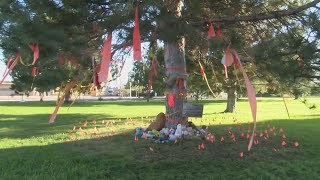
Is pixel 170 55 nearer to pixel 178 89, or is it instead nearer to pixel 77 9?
pixel 178 89

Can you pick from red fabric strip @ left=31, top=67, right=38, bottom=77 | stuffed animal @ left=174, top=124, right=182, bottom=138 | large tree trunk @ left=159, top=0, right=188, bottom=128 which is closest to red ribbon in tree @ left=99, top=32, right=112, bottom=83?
red fabric strip @ left=31, top=67, right=38, bottom=77

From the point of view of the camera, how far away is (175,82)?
28.8ft

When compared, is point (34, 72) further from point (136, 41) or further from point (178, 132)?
point (178, 132)

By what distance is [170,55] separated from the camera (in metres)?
8.82

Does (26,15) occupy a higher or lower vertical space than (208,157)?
higher

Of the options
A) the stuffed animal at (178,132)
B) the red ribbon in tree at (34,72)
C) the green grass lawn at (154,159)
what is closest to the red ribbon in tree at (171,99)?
the stuffed animal at (178,132)

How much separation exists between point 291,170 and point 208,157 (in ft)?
4.45

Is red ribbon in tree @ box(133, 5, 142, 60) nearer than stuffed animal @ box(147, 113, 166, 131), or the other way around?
red ribbon in tree @ box(133, 5, 142, 60)

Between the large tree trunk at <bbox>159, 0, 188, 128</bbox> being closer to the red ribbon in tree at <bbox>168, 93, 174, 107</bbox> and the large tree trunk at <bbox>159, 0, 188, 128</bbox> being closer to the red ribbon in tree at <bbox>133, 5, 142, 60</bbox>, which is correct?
the red ribbon in tree at <bbox>168, 93, 174, 107</bbox>

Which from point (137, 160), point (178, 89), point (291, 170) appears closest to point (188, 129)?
point (178, 89)

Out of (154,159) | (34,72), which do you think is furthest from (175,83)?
(34,72)

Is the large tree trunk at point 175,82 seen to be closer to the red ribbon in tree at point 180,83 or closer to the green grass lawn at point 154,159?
the red ribbon in tree at point 180,83

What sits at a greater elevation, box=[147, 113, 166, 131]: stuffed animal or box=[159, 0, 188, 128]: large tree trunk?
box=[159, 0, 188, 128]: large tree trunk

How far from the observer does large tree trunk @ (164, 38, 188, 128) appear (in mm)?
8750
